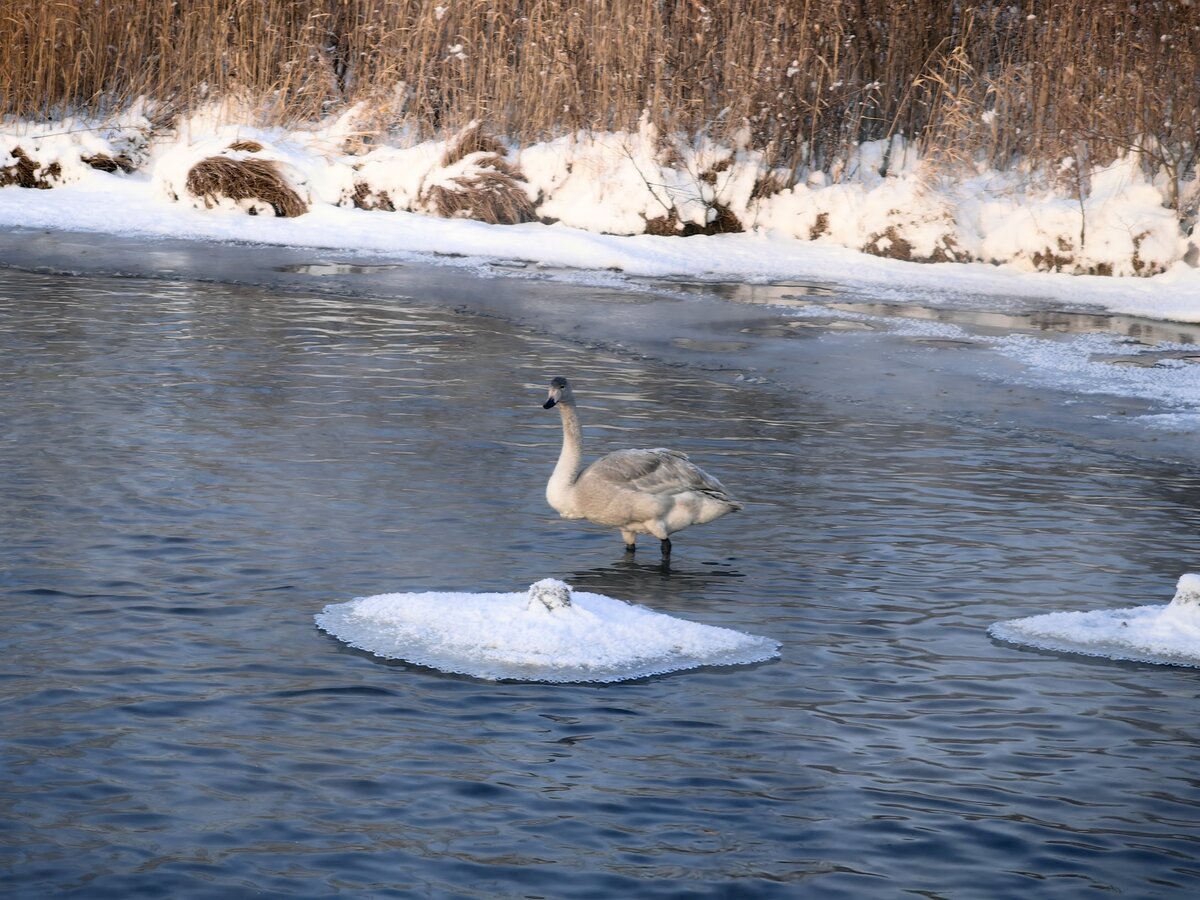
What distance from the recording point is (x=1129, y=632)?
6816mm

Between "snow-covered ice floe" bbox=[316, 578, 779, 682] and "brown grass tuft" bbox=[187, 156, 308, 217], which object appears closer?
"snow-covered ice floe" bbox=[316, 578, 779, 682]

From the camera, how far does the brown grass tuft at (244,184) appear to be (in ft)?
72.2

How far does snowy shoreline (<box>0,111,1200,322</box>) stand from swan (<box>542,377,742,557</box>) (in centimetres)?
951

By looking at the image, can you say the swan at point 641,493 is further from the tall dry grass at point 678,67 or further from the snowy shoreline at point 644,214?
the tall dry grass at point 678,67

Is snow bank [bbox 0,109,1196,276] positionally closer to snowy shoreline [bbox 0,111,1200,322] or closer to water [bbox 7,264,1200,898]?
snowy shoreline [bbox 0,111,1200,322]

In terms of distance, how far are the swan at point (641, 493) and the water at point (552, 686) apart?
0.24 meters

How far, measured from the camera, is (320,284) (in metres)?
17.1

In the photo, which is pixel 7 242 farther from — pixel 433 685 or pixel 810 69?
pixel 433 685

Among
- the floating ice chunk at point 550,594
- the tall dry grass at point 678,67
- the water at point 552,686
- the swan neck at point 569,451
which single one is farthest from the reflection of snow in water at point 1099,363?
the floating ice chunk at point 550,594

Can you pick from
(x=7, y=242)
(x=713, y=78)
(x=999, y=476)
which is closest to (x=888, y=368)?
(x=999, y=476)

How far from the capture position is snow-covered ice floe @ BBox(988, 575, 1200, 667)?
6.69 meters

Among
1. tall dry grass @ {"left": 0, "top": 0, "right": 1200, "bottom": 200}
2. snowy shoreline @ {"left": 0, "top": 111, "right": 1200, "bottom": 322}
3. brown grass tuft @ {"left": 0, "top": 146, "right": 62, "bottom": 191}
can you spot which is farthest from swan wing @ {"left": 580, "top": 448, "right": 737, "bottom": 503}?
brown grass tuft @ {"left": 0, "top": 146, "right": 62, "bottom": 191}

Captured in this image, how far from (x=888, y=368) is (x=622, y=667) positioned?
734cm

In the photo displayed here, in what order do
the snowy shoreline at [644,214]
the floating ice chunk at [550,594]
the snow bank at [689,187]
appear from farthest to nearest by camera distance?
the snow bank at [689,187]
the snowy shoreline at [644,214]
the floating ice chunk at [550,594]
